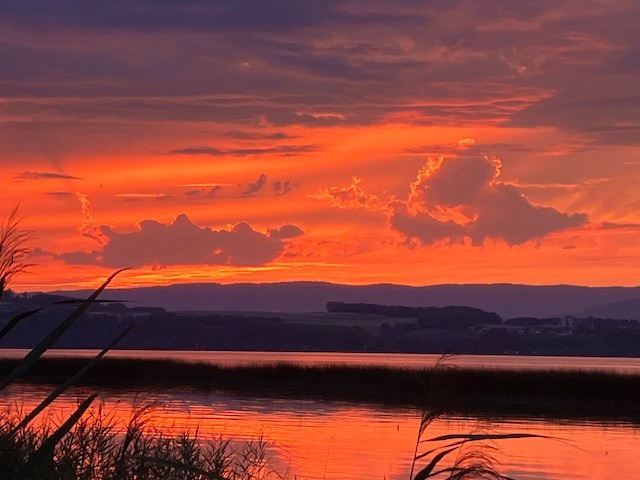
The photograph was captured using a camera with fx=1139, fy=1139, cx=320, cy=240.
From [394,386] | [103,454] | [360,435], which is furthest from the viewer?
[394,386]

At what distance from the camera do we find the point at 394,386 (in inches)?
2808

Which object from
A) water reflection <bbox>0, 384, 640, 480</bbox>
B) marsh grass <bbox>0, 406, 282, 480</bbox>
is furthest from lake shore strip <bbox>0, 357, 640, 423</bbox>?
marsh grass <bbox>0, 406, 282, 480</bbox>

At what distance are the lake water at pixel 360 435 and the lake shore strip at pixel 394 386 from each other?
3.29 meters

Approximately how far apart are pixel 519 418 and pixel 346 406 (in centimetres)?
990

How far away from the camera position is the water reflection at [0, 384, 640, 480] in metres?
33.8

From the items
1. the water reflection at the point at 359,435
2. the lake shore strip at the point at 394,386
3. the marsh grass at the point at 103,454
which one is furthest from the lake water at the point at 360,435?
the marsh grass at the point at 103,454

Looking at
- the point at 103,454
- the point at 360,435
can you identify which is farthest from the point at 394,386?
the point at 103,454

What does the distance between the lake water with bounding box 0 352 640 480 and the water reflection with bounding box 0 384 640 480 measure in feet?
0.10

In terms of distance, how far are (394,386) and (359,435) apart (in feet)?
96.1

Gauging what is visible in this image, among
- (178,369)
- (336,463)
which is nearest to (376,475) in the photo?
(336,463)

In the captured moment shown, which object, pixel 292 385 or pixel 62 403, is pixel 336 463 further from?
A: pixel 292 385

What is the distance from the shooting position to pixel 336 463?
112 feet

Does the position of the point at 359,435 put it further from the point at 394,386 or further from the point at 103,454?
the point at 394,386

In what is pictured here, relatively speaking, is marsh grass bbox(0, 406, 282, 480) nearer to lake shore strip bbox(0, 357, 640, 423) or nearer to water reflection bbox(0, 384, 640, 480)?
water reflection bbox(0, 384, 640, 480)
